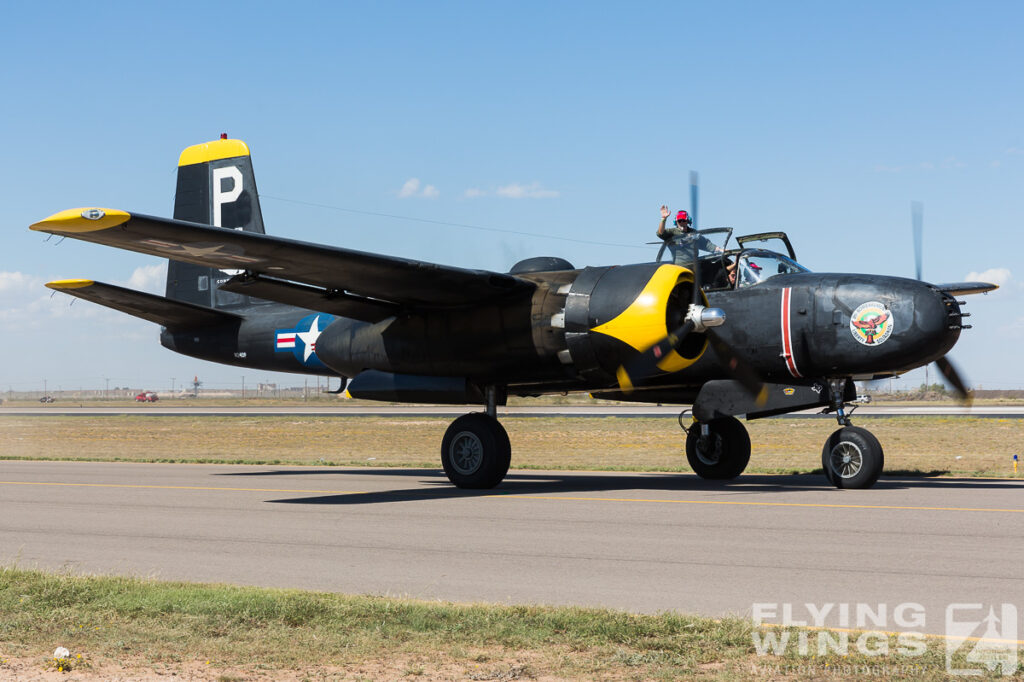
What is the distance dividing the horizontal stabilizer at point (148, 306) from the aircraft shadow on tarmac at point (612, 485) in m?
3.46

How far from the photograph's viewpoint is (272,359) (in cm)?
2078

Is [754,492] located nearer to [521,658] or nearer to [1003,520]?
[1003,520]

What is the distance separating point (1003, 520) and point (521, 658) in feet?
25.4

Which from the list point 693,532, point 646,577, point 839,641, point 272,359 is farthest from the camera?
point 272,359

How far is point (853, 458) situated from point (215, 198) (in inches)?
595

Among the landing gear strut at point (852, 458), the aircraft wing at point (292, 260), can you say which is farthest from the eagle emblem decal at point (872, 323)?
the aircraft wing at point (292, 260)

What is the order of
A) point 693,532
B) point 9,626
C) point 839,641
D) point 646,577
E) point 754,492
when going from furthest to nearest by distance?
point 754,492, point 693,532, point 646,577, point 9,626, point 839,641

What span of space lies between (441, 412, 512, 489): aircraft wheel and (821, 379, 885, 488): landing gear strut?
5.24 m

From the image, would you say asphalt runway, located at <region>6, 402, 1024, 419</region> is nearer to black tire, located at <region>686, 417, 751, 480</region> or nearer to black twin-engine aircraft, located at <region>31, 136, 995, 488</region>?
black tire, located at <region>686, 417, 751, 480</region>

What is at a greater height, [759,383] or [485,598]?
[759,383]

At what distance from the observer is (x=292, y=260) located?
48.2 feet

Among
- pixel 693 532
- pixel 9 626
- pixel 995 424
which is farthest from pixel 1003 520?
pixel 995 424

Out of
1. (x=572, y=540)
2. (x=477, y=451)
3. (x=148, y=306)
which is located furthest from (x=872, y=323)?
(x=148, y=306)

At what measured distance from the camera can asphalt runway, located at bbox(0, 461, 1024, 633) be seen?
7809 millimetres
